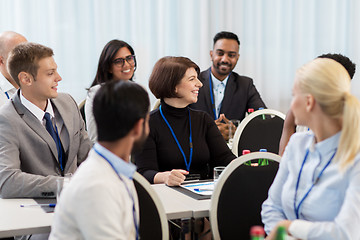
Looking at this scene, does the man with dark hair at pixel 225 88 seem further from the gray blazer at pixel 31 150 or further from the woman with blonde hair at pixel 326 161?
the woman with blonde hair at pixel 326 161

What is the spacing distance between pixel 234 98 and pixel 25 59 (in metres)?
2.63

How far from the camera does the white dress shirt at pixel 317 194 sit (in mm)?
1585

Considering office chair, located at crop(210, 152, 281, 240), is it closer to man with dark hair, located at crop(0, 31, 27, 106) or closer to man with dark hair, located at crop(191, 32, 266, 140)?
man with dark hair, located at crop(0, 31, 27, 106)

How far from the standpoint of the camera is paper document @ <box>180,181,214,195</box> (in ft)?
7.68

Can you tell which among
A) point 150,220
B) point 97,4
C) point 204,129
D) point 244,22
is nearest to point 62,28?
point 97,4

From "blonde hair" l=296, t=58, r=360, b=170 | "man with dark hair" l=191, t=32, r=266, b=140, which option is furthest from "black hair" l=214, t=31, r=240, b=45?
"blonde hair" l=296, t=58, r=360, b=170

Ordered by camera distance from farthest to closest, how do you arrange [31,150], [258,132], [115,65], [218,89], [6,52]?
[218,89]
[115,65]
[6,52]
[258,132]
[31,150]

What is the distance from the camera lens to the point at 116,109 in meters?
1.44

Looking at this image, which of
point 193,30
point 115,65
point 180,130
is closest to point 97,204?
point 180,130

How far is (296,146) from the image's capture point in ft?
6.04

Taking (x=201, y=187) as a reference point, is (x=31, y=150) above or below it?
above

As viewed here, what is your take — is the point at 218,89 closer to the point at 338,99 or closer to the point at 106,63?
the point at 106,63

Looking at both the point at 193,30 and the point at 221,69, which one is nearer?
the point at 221,69

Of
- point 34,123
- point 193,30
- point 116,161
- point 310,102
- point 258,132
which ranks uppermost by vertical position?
point 193,30
